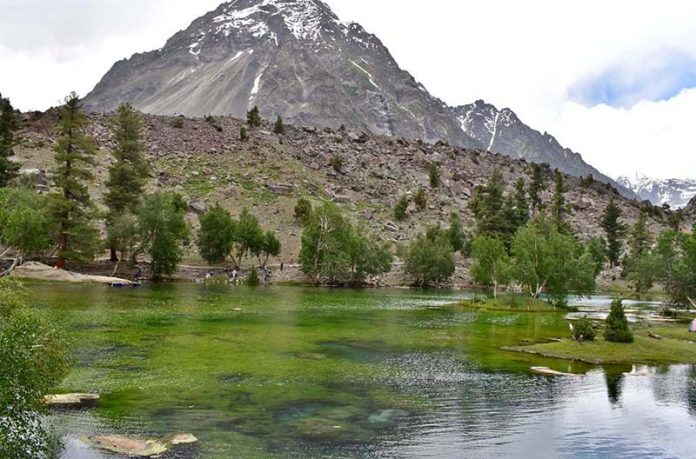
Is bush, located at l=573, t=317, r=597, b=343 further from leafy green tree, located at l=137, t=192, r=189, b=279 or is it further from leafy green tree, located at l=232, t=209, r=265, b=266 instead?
leafy green tree, located at l=232, t=209, r=265, b=266

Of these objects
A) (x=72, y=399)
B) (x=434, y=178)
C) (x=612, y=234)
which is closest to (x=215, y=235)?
(x=434, y=178)

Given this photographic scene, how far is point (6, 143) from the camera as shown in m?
125

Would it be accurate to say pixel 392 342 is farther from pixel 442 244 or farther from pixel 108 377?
pixel 442 244

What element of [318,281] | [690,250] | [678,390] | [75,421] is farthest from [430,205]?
[75,421]

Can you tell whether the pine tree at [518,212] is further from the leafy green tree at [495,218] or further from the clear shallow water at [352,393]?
the clear shallow water at [352,393]

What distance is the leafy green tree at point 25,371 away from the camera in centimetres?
1711

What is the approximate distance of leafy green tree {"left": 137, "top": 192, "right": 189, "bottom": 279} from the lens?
349ft

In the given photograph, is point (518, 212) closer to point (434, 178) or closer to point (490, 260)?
point (434, 178)

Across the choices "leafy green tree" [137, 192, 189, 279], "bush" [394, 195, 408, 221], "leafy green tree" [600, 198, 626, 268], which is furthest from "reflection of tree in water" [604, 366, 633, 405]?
"leafy green tree" [600, 198, 626, 268]

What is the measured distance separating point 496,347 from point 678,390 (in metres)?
15.8

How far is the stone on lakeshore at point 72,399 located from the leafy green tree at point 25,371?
22.9 ft

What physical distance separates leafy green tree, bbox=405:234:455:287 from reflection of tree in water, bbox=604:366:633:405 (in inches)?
3536

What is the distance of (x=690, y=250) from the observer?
8075 centimetres

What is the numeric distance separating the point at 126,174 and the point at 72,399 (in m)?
96.8
